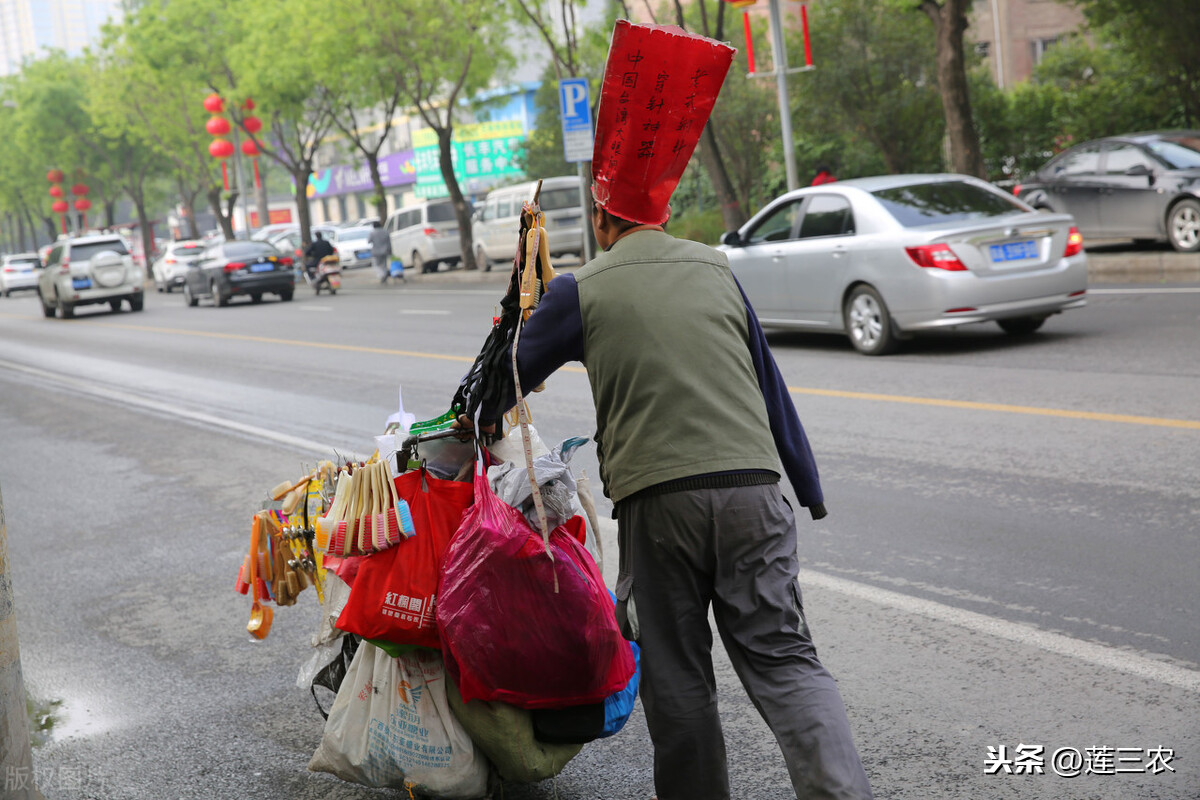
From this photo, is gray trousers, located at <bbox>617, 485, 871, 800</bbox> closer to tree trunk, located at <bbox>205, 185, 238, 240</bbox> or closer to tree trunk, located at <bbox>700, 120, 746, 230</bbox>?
tree trunk, located at <bbox>700, 120, 746, 230</bbox>

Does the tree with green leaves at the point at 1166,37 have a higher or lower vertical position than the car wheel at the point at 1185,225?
higher

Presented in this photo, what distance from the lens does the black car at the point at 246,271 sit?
26.9 metres

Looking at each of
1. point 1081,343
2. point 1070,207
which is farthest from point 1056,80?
point 1081,343

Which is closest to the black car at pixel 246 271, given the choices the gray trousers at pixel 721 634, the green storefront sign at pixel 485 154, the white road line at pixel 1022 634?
the white road line at pixel 1022 634

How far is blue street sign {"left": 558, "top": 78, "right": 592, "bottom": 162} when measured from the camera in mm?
21219

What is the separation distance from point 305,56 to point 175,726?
33013 millimetres

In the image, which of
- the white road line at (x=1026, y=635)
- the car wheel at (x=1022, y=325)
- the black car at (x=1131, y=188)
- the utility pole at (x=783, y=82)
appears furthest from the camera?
the utility pole at (x=783, y=82)

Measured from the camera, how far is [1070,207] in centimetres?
1695

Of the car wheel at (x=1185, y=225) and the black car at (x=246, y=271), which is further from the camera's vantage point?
the black car at (x=246, y=271)

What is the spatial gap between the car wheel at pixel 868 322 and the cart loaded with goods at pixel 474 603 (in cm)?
762

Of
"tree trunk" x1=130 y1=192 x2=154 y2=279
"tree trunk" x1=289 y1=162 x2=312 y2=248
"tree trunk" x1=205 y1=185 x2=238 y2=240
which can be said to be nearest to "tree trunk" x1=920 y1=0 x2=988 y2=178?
"tree trunk" x1=289 y1=162 x2=312 y2=248

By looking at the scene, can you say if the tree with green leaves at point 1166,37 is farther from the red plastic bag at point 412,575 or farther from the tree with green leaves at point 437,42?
the red plastic bag at point 412,575

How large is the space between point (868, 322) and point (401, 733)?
8.27m

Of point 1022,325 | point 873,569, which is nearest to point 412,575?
point 873,569
